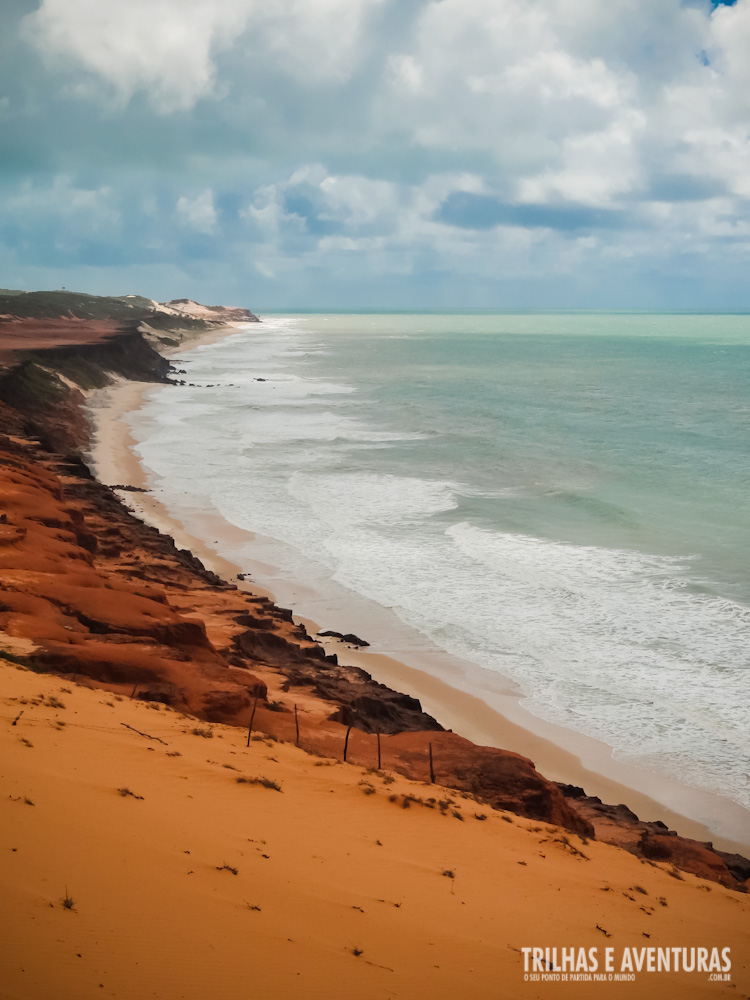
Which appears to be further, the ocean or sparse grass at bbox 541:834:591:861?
the ocean

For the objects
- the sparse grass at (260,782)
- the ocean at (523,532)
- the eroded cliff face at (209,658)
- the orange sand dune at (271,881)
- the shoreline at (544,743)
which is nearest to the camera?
the orange sand dune at (271,881)

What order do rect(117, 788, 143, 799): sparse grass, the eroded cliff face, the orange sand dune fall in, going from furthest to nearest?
the eroded cliff face
rect(117, 788, 143, 799): sparse grass
the orange sand dune

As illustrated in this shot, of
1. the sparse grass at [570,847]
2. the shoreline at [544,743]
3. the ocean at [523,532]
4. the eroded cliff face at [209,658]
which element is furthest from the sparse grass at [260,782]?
the ocean at [523,532]

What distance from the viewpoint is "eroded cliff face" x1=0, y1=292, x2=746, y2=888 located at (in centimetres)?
1083

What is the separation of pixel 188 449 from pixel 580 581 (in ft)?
77.4

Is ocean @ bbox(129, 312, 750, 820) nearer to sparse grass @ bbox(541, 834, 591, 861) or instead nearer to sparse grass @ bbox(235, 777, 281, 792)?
sparse grass @ bbox(541, 834, 591, 861)

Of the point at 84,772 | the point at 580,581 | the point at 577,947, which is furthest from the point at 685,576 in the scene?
the point at 84,772

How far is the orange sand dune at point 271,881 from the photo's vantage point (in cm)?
531

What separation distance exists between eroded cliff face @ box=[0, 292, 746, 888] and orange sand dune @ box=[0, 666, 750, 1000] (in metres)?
0.90

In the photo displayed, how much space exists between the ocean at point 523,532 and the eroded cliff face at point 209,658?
2.78 meters

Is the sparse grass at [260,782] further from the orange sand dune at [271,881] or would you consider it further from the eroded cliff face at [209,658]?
the eroded cliff face at [209,658]

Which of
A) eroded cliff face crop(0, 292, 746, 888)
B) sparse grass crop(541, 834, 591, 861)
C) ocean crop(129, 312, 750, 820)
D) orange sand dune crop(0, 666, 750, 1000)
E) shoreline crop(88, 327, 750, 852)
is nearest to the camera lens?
orange sand dune crop(0, 666, 750, 1000)

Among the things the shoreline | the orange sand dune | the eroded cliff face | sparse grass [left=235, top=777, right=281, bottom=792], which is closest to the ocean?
the shoreline

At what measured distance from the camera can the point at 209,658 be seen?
44.7 ft
